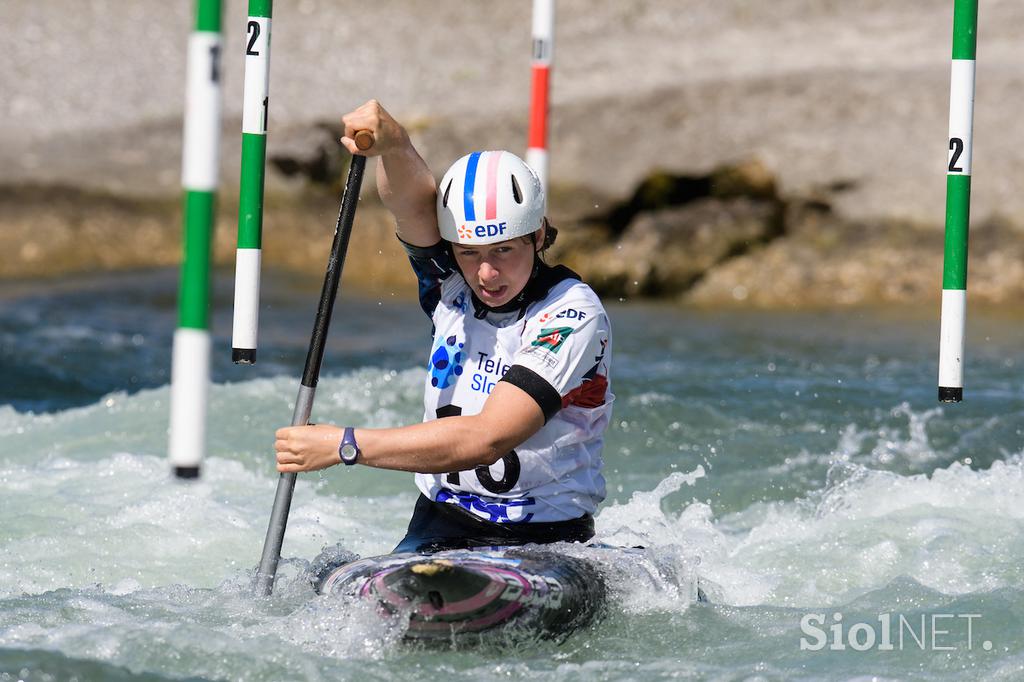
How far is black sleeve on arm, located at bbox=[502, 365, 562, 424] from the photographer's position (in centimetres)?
400

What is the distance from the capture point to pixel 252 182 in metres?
5.02

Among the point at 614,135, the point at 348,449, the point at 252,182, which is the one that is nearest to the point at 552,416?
the point at 348,449

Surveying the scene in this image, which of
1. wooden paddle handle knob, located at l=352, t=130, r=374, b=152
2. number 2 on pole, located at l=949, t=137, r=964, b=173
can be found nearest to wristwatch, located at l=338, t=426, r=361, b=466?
wooden paddle handle knob, located at l=352, t=130, r=374, b=152

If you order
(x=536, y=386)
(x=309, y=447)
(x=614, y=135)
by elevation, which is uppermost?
(x=614, y=135)

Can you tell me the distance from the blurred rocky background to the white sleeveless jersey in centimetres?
770

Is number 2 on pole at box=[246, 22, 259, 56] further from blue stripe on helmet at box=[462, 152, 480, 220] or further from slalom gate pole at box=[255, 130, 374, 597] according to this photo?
blue stripe on helmet at box=[462, 152, 480, 220]

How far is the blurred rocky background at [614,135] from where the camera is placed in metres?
12.1

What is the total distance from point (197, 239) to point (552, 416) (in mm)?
1100

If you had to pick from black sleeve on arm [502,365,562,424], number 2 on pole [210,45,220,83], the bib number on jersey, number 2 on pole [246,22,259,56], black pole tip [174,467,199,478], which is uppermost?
number 2 on pole [246,22,259,56]

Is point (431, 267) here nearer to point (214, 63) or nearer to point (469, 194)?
point (469, 194)

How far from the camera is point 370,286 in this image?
12.4 metres

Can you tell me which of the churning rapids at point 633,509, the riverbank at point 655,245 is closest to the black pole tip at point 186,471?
the churning rapids at point 633,509

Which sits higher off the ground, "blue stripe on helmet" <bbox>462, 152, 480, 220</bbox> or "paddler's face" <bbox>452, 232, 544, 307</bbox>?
"blue stripe on helmet" <bbox>462, 152, 480, 220</bbox>

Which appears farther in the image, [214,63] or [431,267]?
[431,267]
